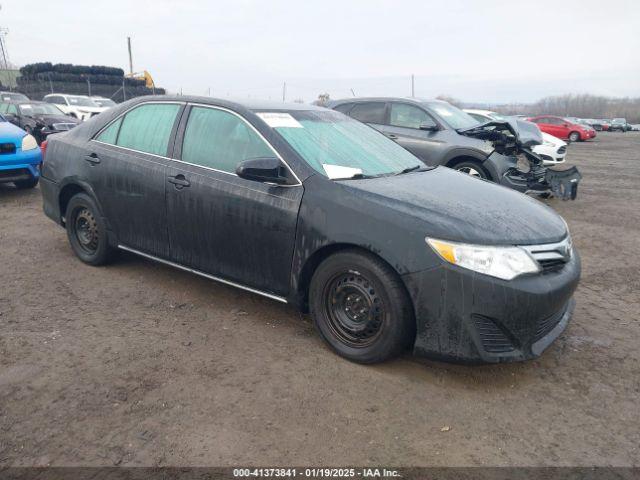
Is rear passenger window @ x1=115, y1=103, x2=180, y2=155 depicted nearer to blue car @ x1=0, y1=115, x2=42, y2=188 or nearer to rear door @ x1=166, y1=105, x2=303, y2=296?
rear door @ x1=166, y1=105, x2=303, y2=296

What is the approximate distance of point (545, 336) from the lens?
9.60 ft

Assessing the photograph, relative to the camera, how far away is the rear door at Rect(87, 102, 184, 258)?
3.88 meters

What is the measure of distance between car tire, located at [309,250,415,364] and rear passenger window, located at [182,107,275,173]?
0.95 metres

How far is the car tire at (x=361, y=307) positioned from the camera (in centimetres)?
284

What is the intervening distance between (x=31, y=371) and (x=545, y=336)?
302 cm

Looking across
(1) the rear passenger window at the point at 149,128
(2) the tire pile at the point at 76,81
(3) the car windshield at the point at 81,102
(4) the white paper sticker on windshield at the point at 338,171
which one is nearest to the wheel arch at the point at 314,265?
(4) the white paper sticker on windshield at the point at 338,171

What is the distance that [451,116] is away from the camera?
327 inches

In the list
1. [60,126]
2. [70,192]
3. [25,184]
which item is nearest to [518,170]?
[70,192]

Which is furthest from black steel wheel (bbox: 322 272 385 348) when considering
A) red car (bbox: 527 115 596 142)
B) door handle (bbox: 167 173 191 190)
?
red car (bbox: 527 115 596 142)

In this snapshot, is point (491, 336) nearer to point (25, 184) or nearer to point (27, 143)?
point (27, 143)

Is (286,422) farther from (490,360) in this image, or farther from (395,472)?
(490,360)

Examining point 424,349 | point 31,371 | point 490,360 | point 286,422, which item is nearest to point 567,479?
point 490,360

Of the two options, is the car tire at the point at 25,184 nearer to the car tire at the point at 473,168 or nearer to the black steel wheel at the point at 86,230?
the black steel wheel at the point at 86,230

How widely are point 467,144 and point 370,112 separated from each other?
6.02 feet
